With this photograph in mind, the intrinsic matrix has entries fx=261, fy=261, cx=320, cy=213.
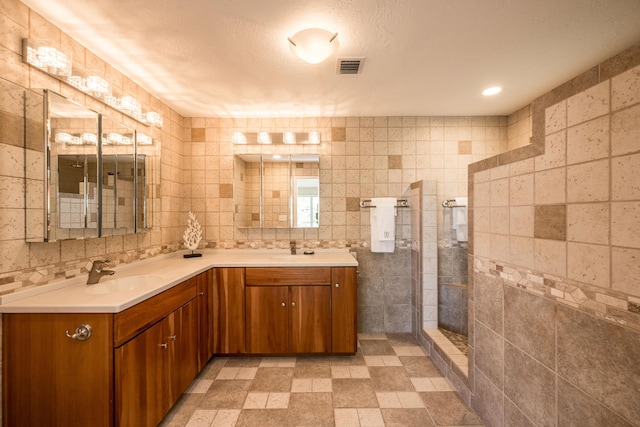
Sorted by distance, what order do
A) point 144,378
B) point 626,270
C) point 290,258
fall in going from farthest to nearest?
1. point 290,258
2. point 144,378
3. point 626,270

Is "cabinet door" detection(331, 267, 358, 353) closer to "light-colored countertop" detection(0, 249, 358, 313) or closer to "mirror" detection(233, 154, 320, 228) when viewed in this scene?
"light-colored countertop" detection(0, 249, 358, 313)

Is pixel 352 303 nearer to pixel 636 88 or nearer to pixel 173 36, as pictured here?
pixel 636 88

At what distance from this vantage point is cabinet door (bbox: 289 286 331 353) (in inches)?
88.4

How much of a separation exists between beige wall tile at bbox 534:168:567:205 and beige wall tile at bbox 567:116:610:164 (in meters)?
0.07

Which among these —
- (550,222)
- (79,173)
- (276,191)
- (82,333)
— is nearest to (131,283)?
(82,333)

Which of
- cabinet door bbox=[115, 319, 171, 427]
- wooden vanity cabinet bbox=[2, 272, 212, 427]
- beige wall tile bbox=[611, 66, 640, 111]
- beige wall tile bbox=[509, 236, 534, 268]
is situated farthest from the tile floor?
beige wall tile bbox=[611, 66, 640, 111]

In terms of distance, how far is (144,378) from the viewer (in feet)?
4.50

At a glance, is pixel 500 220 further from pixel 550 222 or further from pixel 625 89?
pixel 625 89

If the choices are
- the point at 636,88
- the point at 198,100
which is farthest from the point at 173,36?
the point at 636,88

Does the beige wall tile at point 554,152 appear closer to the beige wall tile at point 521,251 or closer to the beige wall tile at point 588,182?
the beige wall tile at point 588,182

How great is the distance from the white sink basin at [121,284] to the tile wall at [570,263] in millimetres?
2027

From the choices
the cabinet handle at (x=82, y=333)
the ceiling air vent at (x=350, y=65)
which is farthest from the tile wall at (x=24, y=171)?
the ceiling air vent at (x=350, y=65)

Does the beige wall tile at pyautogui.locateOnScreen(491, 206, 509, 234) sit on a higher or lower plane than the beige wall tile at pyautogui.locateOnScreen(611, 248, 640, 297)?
higher

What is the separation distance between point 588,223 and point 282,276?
1.91 metres
